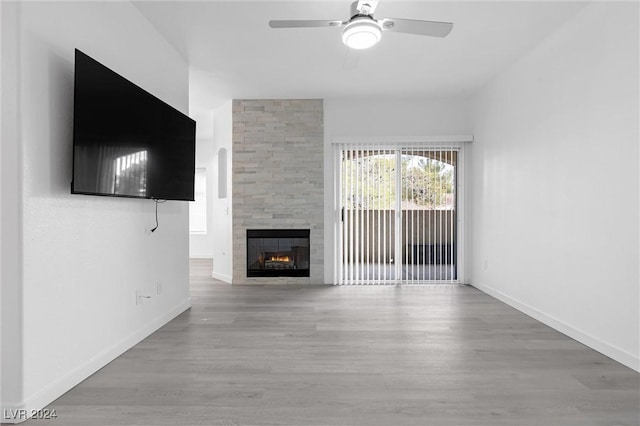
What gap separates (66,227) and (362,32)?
2.22 m

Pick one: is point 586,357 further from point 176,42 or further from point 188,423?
point 176,42

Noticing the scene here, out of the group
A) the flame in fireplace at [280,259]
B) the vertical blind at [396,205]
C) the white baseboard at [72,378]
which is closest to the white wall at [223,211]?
the flame in fireplace at [280,259]

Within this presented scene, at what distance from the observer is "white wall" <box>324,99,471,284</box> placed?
5.44 metres

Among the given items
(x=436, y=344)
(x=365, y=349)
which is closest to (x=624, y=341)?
(x=436, y=344)

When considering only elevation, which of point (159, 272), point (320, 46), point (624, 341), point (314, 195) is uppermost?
point (320, 46)

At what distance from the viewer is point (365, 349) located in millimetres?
2867

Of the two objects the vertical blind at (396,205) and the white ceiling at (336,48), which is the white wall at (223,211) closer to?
the white ceiling at (336,48)

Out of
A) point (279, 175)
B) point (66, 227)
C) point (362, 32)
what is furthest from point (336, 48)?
point (66, 227)

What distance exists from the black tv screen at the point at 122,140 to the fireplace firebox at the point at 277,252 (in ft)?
6.74

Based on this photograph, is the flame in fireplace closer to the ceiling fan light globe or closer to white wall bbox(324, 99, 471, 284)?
white wall bbox(324, 99, 471, 284)

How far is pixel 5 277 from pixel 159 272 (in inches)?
61.5

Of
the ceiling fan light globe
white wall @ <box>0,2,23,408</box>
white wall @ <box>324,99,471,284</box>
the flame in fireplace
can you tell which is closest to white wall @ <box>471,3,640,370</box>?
white wall @ <box>324,99,471,284</box>

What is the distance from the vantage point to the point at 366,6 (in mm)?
2502

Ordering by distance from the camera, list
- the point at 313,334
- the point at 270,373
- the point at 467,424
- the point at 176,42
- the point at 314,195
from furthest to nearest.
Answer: the point at 314,195 < the point at 176,42 < the point at 313,334 < the point at 270,373 < the point at 467,424
